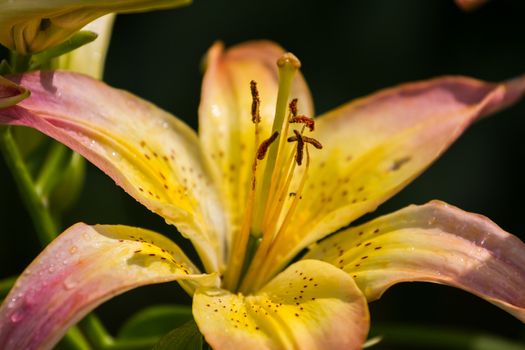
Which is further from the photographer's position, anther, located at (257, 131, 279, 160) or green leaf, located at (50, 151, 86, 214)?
green leaf, located at (50, 151, 86, 214)

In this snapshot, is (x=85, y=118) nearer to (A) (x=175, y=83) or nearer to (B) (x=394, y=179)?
(B) (x=394, y=179)

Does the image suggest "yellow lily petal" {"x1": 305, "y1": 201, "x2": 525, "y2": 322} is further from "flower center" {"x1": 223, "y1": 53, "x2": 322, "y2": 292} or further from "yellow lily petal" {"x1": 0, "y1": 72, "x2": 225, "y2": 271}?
"yellow lily petal" {"x1": 0, "y1": 72, "x2": 225, "y2": 271}

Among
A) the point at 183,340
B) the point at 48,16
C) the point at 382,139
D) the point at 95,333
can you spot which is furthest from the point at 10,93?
the point at 382,139

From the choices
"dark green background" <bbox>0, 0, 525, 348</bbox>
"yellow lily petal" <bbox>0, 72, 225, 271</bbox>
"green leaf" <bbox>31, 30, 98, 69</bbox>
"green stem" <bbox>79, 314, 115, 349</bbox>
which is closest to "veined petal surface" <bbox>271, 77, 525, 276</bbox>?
"yellow lily petal" <bbox>0, 72, 225, 271</bbox>

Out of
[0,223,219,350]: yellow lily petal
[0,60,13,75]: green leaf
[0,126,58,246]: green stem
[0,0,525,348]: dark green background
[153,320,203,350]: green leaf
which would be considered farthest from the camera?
[0,0,525,348]: dark green background

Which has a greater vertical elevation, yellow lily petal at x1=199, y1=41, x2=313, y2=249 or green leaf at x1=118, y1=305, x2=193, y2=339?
yellow lily petal at x1=199, y1=41, x2=313, y2=249

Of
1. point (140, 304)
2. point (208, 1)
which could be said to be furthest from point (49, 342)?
point (208, 1)

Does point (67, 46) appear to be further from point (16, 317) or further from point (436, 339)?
point (436, 339)
